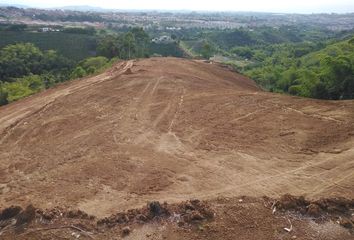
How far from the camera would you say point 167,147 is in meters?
15.5

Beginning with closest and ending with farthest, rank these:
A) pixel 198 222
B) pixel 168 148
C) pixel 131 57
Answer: pixel 198 222
pixel 168 148
pixel 131 57

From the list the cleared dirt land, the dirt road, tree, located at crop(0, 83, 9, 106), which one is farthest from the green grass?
the cleared dirt land

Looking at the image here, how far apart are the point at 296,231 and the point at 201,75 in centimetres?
1953

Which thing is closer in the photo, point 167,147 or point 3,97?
point 167,147

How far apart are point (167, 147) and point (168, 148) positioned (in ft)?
0.35

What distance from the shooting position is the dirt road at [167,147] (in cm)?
1229

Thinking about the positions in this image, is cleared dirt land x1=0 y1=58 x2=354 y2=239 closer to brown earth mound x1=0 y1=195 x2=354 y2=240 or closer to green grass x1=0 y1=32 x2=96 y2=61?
brown earth mound x1=0 y1=195 x2=354 y2=240

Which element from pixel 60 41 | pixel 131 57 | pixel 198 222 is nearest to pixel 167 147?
pixel 198 222

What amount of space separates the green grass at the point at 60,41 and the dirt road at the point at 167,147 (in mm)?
53689

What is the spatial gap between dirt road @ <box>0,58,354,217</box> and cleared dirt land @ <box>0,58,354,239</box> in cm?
4

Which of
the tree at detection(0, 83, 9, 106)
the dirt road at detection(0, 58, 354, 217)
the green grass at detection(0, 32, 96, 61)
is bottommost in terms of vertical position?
the green grass at detection(0, 32, 96, 61)

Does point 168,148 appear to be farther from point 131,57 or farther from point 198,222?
point 131,57

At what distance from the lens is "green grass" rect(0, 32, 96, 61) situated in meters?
75.9

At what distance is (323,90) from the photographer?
25.2 m
